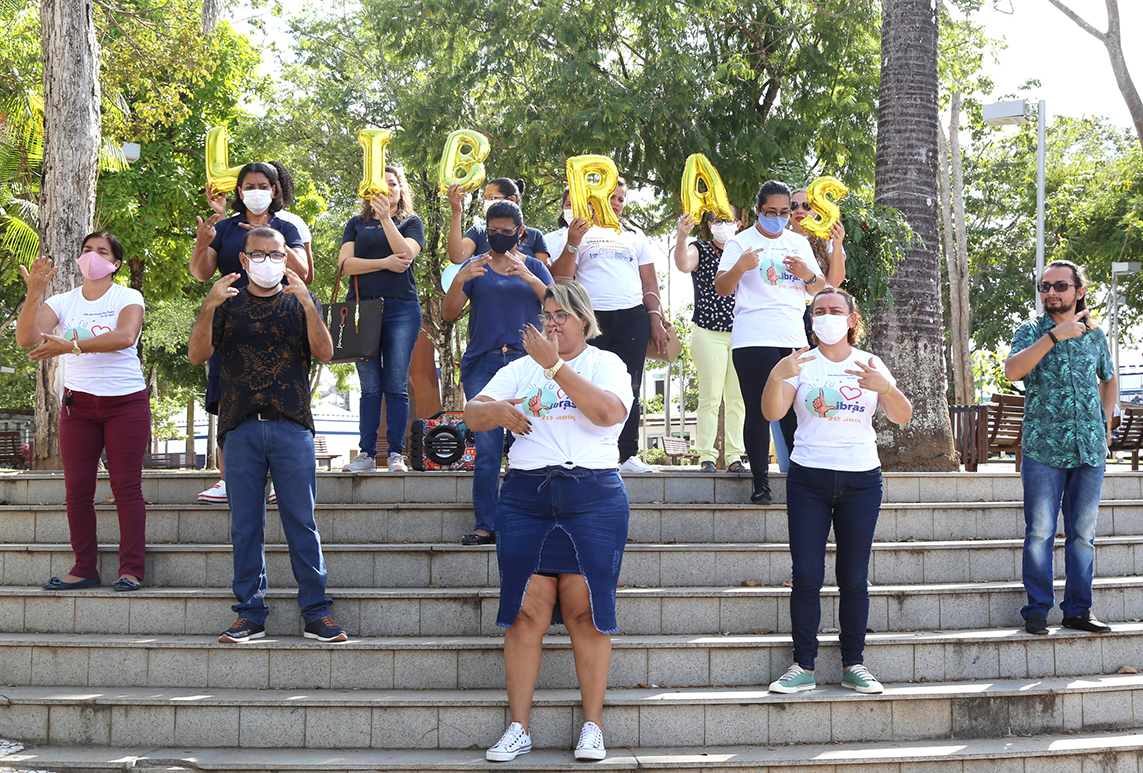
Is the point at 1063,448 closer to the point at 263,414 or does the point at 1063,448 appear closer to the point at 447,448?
the point at 447,448

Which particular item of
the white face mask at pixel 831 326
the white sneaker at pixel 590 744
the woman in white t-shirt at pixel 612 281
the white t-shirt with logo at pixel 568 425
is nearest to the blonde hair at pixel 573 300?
the white t-shirt with logo at pixel 568 425

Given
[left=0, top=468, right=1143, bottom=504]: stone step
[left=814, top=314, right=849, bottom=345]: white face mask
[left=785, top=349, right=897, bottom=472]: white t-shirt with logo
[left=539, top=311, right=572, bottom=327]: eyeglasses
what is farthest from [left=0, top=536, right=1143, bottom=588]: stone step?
[left=539, top=311, right=572, bottom=327]: eyeglasses

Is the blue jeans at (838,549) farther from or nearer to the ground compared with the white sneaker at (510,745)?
farther from the ground

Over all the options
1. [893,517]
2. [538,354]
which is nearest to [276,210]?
[538,354]

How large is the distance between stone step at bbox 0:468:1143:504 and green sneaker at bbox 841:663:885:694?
190cm

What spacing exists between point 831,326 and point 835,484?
80 centimetres

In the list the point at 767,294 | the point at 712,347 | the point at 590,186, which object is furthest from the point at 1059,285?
the point at 590,186

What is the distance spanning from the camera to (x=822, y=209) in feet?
21.6

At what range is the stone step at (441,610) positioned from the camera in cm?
550

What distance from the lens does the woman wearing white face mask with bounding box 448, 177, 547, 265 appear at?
20.1 ft

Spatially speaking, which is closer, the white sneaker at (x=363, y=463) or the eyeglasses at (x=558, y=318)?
the eyeglasses at (x=558, y=318)

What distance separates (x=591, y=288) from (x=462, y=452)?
6.04 feet

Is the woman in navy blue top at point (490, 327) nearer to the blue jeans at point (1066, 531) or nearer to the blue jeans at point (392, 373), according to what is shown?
the blue jeans at point (392, 373)

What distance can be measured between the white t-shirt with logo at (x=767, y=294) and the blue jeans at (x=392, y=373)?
2166mm
